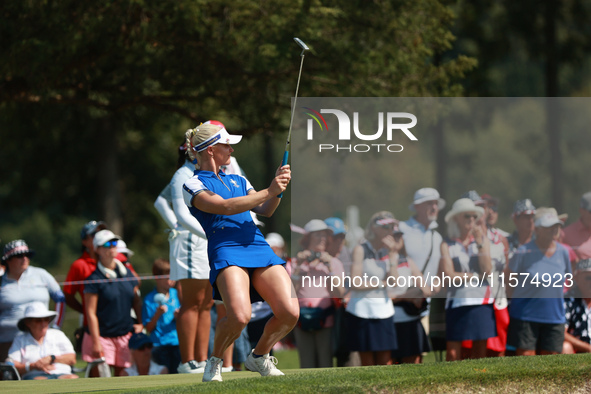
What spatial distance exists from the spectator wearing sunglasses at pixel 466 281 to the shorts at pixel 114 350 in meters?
3.33

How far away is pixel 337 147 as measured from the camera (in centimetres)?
974

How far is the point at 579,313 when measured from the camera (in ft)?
32.0

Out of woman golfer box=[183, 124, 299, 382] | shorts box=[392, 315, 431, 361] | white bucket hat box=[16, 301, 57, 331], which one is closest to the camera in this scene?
woman golfer box=[183, 124, 299, 382]

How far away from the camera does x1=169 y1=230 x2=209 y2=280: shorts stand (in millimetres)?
8086

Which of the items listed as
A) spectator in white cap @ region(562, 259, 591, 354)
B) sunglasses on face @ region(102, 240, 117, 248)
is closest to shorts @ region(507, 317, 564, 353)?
spectator in white cap @ region(562, 259, 591, 354)

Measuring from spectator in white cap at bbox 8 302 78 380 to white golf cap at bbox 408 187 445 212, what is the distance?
3.74 m

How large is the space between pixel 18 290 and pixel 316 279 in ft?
9.99

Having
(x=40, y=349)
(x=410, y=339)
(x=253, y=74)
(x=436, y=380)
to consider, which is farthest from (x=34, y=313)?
(x=253, y=74)

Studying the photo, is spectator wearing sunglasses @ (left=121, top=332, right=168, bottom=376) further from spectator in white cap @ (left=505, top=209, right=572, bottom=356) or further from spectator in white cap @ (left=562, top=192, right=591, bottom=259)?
spectator in white cap @ (left=562, top=192, right=591, bottom=259)

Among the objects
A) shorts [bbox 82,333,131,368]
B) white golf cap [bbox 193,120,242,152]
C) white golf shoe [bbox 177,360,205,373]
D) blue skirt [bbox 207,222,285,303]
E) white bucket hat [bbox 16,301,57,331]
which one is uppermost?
white golf cap [bbox 193,120,242,152]

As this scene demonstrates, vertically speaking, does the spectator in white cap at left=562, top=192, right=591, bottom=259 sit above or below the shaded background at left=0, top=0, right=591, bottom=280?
below

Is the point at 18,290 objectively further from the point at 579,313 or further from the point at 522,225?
the point at 579,313

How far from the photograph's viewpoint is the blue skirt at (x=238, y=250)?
20.7 ft

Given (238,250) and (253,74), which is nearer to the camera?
(238,250)
